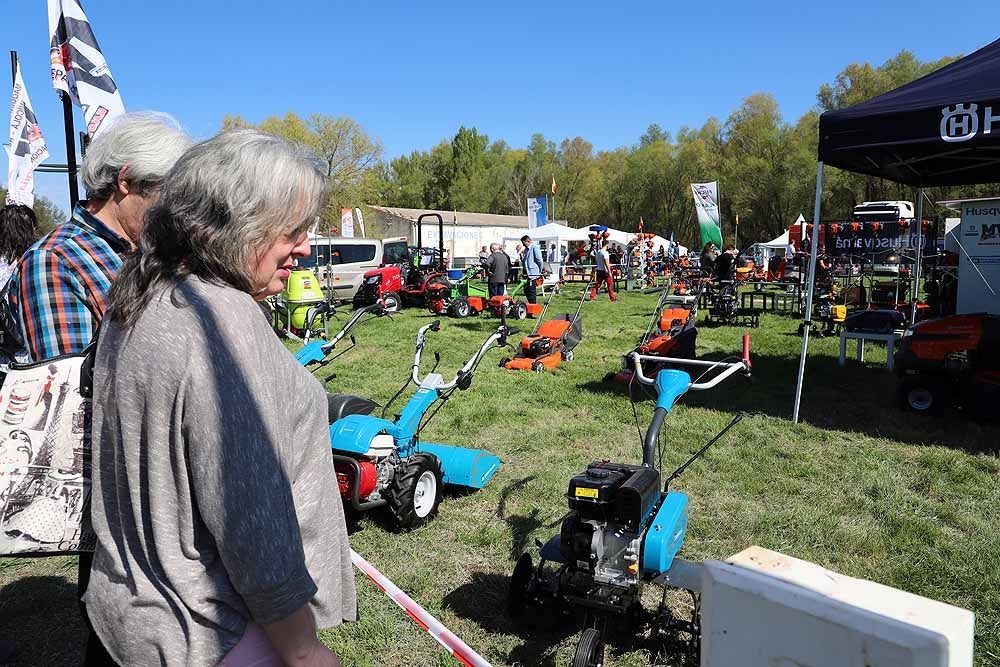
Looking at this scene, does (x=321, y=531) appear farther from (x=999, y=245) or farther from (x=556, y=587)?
(x=999, y=245)

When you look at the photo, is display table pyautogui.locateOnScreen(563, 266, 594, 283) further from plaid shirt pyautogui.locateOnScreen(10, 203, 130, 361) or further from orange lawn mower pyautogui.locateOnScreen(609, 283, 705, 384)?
plaid shirt pyautogui.locateOnScreen(10, 203, 130, 361)

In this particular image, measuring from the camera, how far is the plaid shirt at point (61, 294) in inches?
70.4

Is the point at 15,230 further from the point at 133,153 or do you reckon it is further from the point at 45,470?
the point at 45,470

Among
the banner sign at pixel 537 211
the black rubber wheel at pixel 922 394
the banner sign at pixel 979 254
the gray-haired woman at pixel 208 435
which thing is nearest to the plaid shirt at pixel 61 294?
the gray-haired woman at pixel 208 435

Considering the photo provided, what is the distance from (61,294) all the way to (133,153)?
1.39 ft

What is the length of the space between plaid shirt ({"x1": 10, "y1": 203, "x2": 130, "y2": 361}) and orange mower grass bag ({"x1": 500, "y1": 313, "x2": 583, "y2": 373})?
23.7 feet

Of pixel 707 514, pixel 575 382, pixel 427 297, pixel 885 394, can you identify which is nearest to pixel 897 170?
pixel 885 394

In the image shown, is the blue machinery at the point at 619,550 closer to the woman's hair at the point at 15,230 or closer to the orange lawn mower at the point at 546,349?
the woman's hair at the point at 15,230

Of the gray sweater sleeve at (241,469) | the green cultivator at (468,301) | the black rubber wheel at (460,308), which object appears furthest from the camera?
the black rubber wheel at (460,308)

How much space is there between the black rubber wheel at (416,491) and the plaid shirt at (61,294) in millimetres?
2454

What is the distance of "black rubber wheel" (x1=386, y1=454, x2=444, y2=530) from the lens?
4039 mm

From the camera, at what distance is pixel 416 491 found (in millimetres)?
4227

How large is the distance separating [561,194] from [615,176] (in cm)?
524

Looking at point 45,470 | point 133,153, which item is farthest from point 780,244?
point 45,470
